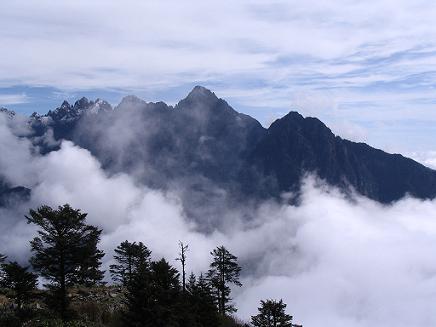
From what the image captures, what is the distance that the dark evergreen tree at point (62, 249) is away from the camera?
38.7 m

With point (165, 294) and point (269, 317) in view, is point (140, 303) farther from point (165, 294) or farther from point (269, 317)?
point (269, 317)

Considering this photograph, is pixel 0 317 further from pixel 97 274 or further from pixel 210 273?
pixel 210 273

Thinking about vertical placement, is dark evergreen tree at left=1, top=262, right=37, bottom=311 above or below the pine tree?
above

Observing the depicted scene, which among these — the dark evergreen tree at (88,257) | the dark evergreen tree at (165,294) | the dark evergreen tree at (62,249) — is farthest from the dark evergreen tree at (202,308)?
the dark evergreen tree at (62,249)

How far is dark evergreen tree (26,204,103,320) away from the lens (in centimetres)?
3866

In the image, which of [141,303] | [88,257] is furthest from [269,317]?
[141,303]

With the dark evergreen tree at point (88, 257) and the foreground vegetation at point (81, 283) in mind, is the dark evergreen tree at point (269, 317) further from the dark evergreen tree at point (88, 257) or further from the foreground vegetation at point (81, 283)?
the dark evergreen tree at point (88, 257)

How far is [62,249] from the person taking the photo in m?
38.8

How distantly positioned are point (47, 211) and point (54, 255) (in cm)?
367

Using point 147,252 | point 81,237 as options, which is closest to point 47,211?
point 81,237

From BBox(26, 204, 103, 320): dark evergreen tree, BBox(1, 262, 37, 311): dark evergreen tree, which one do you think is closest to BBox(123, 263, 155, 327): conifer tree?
BBox(26, 204, 103, 320): dark evergreen tree

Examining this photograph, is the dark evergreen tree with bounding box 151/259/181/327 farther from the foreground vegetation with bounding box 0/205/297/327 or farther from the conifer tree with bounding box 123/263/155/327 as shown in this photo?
the conifer tree with bounding box 123/263/155/327

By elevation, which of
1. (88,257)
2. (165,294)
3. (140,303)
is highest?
(88,257)

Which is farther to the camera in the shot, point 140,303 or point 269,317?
point 269,317
